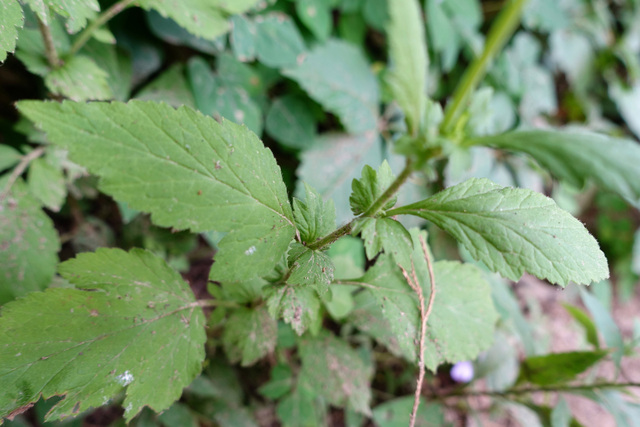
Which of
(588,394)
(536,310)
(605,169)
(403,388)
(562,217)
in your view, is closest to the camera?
(605,169)

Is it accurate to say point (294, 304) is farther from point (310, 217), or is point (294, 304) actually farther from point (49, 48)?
point (49, 48)

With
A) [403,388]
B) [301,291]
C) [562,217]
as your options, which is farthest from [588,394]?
[301,291]

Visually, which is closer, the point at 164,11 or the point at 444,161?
the point at 164,11

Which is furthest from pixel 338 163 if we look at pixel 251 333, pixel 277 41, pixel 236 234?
pixel 236 234

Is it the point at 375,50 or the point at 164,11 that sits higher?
the point at 164,11

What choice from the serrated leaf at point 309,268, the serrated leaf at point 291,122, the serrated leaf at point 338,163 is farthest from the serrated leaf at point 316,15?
the serrated leaf at point 309,268

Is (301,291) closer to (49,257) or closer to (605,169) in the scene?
(605,169)
